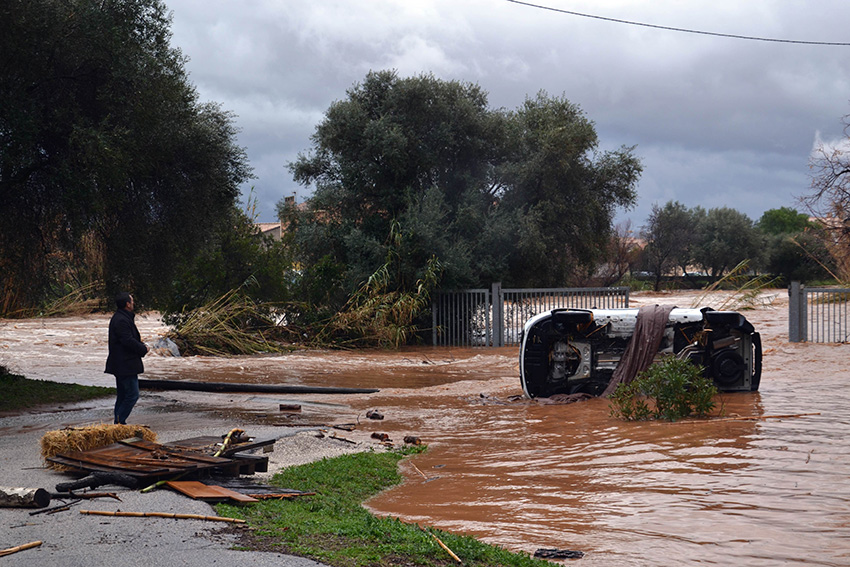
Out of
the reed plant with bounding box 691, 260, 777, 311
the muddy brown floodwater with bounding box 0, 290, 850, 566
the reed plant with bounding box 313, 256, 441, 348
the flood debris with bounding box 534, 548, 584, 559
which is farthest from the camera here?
the reed plant with bounding box 313, 256, 441, 348

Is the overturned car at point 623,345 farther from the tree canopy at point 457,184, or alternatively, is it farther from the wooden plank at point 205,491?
the tree canopy at point 457,184

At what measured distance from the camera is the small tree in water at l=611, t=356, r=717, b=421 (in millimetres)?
11734

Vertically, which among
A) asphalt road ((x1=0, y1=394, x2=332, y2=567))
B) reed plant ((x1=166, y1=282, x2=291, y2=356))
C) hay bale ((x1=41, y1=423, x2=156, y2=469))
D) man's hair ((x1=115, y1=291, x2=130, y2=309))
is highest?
man's hair ((x1=115, y1=291, x2=130, y2=309))

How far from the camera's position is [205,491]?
21.9 ft

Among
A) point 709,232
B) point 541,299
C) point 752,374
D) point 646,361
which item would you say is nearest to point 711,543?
point 646,361

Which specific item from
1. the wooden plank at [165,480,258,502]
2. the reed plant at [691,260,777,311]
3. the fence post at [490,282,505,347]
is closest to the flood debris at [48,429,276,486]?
the wooden plank at [165,480,258,502]

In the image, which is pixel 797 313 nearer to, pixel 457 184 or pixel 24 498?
pixel 457 184

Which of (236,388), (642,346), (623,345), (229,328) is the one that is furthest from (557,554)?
(229,328)

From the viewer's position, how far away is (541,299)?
2766cm

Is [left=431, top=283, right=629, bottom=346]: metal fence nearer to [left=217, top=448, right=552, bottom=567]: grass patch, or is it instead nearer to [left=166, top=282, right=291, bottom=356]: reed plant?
[left=166, top=282, right=291, bottom=356]: reed plant

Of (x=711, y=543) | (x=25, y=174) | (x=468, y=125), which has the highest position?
(x=468, y=125)

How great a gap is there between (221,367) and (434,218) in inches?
372

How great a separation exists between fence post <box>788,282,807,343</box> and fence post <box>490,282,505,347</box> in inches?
357

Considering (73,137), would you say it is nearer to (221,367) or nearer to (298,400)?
(298,400)
